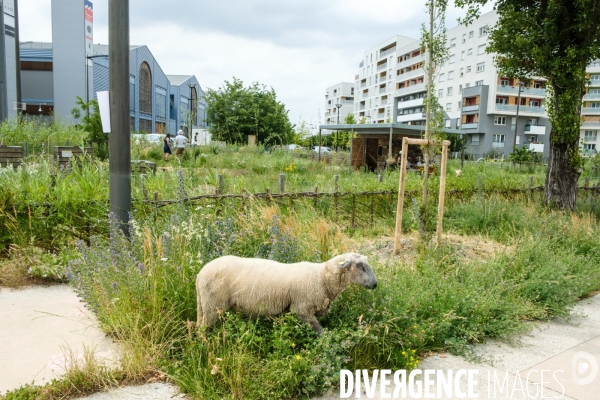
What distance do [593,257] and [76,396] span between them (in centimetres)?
703

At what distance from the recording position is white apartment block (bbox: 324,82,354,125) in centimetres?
12181

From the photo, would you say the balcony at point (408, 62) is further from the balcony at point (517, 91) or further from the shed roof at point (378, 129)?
the shed roof at point (378, 129)

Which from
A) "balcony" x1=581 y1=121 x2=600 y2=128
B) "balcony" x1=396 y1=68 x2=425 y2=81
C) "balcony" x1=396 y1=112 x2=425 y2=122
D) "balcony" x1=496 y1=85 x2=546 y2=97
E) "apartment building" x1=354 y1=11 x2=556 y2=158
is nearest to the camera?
"balcony" x1=496 y1=85 x2=546 y2=97

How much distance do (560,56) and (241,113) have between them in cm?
2756

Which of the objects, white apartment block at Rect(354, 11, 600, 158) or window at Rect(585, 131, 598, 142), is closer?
white apartment block at Rect(354, 11, 600, 158)

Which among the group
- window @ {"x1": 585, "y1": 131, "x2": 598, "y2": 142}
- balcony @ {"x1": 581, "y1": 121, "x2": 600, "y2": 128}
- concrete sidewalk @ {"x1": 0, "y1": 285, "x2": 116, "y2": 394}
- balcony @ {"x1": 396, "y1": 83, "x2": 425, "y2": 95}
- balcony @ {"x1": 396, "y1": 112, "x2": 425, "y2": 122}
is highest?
balcony @ {"x1": 396, "y1": 83, "x2": 425, "y2": 95}

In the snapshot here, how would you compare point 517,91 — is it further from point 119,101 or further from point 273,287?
point 273,287

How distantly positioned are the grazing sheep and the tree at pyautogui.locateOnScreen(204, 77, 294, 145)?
100 feet

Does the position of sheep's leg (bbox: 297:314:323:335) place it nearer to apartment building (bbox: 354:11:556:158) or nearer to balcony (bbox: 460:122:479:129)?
apartment building (bbox: 354:11:556:158)

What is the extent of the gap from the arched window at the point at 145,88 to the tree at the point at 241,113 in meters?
23.7

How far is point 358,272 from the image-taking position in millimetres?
3668

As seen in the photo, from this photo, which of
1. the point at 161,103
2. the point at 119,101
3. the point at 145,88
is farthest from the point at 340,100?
the point at 119,101

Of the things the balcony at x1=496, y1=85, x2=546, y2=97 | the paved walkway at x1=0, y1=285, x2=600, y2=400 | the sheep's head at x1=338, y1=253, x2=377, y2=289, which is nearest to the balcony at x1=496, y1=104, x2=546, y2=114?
the balcony at x1=496, y1=85, x2=546, y2=97

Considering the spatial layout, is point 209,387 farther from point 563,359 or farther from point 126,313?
point 563,359
